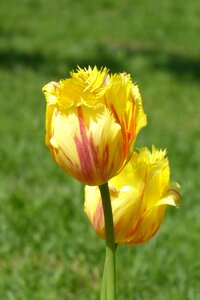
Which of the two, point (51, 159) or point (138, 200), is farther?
point (51, 159)

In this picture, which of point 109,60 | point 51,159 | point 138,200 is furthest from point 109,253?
point 109,60

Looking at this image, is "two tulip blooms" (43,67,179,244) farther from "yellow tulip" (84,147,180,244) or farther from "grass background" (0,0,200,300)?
"grass background" (0,0,200,300)

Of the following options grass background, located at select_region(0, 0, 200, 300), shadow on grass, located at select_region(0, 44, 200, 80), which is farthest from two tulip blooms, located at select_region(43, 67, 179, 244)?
shadow on grass, located at select_region(0, 44, 200, 80)

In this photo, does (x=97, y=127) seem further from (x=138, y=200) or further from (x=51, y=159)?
(x=51, y=159)

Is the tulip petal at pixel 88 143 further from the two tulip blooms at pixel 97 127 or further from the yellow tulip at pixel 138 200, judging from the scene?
the yellow tulip at pixel 138 200

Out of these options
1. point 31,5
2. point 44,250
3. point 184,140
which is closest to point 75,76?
point 44,250

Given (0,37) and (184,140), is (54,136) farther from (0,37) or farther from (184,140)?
(0,37)

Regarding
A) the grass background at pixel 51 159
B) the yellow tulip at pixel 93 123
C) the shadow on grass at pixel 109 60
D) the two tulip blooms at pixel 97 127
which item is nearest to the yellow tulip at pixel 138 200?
the two tulip blooms at pixel 97 127
